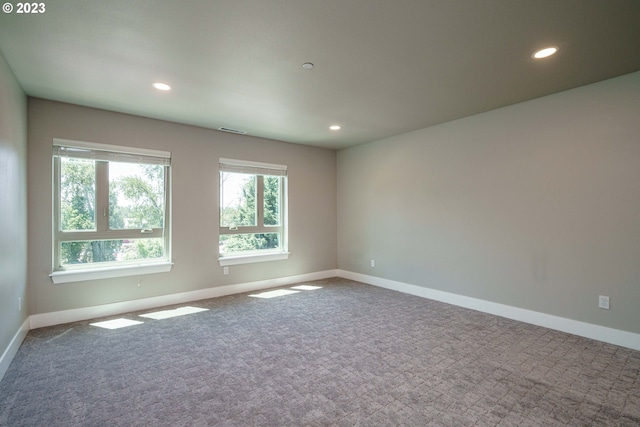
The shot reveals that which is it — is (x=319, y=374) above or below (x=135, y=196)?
below

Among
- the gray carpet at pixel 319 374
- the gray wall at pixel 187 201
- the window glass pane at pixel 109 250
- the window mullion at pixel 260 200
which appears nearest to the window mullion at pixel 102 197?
the window glass pane at pixel 109 250

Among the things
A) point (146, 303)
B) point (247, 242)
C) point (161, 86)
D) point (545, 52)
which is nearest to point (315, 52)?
point (161, 86)

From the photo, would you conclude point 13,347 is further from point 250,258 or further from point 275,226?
point 275,226

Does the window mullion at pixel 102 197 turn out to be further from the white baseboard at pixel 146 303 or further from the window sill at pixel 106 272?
the white baseboard at pixel 146 303

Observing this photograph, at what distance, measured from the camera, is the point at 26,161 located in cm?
337

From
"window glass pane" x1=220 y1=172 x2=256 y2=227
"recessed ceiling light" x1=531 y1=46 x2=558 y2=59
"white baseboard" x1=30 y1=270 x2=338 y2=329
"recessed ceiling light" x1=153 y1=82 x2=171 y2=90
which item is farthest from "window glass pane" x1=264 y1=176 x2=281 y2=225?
"recessed ceiling light" x1=531 y1=46 x2=558 y2=59

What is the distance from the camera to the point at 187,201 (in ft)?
14.8

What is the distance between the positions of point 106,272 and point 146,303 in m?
0.65

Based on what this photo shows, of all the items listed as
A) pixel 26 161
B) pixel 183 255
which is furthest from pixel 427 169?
pixel 26 161

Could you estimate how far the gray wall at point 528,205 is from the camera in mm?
2977

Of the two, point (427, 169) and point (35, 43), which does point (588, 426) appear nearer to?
point (427, 169)

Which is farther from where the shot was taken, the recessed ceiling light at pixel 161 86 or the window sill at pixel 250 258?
the window sill at pixel 250 258

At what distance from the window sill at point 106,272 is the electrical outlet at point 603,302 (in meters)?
5.05

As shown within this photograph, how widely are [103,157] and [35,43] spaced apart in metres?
1.71
